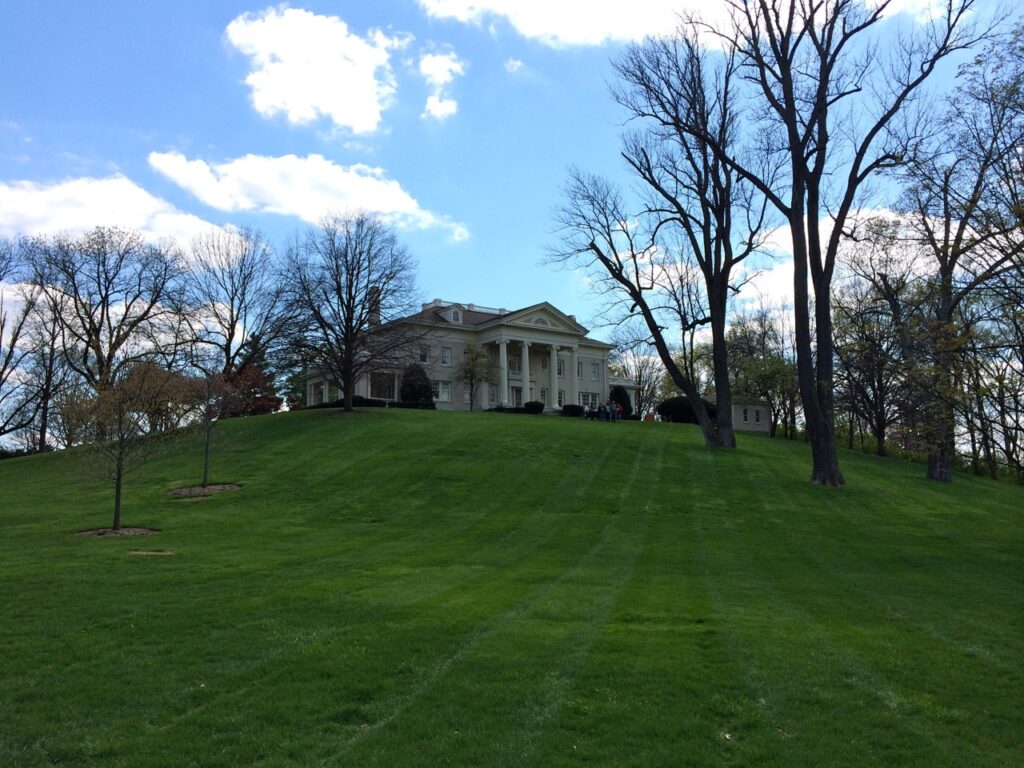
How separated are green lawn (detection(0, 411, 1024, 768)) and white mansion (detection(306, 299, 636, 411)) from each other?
4162 centimetres

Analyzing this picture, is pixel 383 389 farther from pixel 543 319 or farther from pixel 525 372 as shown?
pixel 543 319

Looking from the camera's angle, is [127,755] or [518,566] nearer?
[127,755]

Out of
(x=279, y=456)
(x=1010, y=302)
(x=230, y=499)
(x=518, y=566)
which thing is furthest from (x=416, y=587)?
(x=279, y=456)

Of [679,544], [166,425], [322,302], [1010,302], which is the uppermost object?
[322,302]

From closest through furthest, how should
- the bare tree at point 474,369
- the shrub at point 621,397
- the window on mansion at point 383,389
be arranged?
the window on mansion at point 383,389 → the bare tree at point 474,369 → the shrub at point 621,397

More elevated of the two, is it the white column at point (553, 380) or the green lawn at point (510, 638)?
the white column at point (553, 380)

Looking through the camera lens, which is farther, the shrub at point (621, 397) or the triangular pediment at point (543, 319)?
the shrub at point (621, 397)

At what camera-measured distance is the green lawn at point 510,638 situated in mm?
4988

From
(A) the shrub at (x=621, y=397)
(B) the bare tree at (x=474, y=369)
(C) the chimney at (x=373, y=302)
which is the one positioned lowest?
(A) the shrub at (x=621, y=397)

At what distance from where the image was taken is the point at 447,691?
5879mm

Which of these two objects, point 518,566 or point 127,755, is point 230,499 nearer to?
point 518,566

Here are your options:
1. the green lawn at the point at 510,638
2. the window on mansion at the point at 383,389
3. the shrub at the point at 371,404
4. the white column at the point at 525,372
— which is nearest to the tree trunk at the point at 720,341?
the green lawn at the point at 510,638

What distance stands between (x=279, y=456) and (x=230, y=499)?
280 inches

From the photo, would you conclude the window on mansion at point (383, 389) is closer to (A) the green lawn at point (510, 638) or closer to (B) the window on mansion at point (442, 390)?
(B) the window on mansion at point (442, 390)
